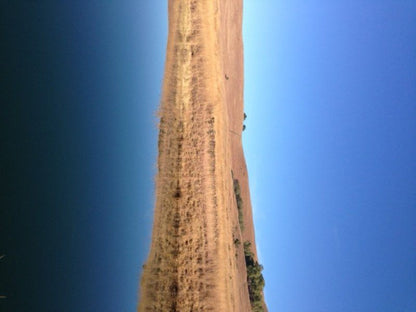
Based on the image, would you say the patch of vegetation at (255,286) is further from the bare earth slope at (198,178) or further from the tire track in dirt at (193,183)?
the tire track in dirt at (193,183)

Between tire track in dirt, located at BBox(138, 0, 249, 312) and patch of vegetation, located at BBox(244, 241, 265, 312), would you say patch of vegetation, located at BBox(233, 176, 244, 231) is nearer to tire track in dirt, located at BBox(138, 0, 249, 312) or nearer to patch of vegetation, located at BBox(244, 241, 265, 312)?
tire track in dirt, located at BBox(138, 0, 249, 312)

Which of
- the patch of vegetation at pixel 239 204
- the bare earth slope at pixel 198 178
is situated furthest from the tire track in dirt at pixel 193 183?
the patch of vegetation at pixel 239 204

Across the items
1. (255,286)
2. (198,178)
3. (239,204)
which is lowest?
(255,286)

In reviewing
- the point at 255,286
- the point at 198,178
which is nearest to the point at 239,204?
the point at 198,178

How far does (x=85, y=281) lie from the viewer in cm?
731

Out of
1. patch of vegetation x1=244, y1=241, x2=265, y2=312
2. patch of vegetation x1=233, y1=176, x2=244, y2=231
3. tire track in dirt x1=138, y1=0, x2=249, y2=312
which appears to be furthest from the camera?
patch of vegetation x1=233, y1=176, x2=244, y2=231

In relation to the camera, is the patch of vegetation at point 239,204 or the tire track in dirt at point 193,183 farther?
the patch of vegetation at point 239,204

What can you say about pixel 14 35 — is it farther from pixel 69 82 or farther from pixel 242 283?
pixel 242 283

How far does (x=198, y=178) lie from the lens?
10.7 m

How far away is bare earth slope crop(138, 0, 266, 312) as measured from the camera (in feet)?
30.8

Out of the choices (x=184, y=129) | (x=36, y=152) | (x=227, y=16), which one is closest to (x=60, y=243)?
(x=36, y=152)

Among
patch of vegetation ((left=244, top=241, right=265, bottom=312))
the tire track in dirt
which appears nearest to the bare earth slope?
the tire track in dirt

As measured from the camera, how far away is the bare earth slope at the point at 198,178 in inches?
369

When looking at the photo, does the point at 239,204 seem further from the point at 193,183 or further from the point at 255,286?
the point at 255,286
